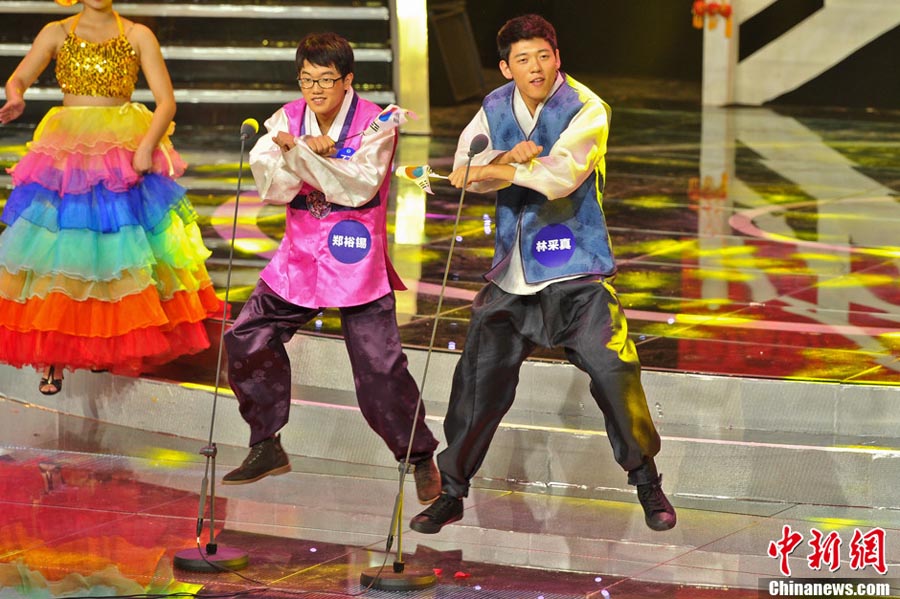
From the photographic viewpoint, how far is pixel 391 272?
206 inches

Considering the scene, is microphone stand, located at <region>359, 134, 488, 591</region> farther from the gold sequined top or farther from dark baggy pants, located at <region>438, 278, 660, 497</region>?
the gold sequined top

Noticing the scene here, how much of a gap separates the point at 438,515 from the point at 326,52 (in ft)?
4.96

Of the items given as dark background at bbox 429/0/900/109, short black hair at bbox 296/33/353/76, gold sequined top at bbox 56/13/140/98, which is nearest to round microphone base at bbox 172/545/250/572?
short black hair at bbox 296/33/353/76

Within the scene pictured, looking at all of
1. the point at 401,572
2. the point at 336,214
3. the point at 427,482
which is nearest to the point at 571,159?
the point at 336,214

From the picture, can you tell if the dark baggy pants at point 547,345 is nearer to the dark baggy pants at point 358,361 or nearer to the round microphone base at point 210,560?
the dark baggy pants at point 358,361

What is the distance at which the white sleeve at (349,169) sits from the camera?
4.95m

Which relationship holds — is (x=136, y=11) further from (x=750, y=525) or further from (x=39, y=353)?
(x=750, y=525)

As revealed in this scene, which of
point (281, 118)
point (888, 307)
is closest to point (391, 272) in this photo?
point (281, 118)

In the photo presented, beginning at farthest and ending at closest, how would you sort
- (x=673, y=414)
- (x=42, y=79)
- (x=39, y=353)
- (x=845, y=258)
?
1. (x=42, y=79)
2. (x=845, y=258)
3. (x=39, y=353)
4. (x=673, y=414)

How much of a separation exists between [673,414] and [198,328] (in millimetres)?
2056

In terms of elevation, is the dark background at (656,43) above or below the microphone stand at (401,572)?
above

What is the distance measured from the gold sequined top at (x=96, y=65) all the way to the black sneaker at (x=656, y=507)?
9.43 feet

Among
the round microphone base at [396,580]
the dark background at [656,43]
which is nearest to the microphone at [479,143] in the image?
the round microphone base at [396,580]

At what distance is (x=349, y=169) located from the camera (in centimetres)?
496
